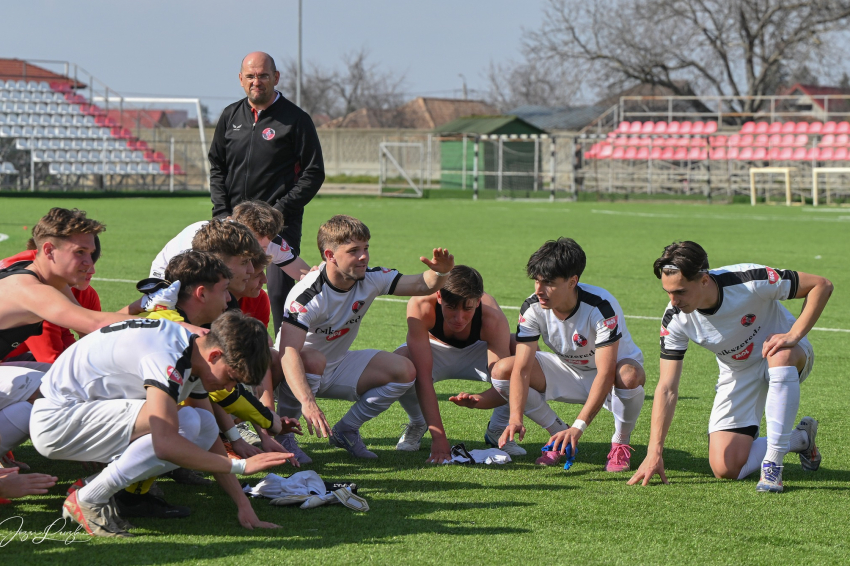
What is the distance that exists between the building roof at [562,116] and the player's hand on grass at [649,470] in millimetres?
49276

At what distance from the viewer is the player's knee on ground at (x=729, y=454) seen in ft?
15.1

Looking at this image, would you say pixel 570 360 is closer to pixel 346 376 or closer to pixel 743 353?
pixel 743 353

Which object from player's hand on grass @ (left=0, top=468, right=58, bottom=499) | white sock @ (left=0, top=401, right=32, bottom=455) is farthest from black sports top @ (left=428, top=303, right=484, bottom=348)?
player's hand on grass @ (left=0, top=468, right=58, bottom=499)

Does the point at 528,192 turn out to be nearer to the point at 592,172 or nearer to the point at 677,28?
the point at 592,172

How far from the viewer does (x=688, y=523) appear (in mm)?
3881

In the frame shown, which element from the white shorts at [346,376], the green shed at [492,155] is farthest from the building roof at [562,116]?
the white shorts at [346,376]

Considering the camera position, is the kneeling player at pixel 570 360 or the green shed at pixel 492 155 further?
the green shed at pixel 492 155

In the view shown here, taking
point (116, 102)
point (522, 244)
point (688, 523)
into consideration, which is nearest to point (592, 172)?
point (116, 102)

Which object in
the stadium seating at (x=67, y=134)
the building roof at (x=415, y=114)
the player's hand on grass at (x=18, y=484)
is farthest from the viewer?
the building roof at (x=415, y=114)

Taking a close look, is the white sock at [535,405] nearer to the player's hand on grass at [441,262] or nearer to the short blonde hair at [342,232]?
the player's hand on grass at [441,262]

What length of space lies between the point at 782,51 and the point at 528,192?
19.1m

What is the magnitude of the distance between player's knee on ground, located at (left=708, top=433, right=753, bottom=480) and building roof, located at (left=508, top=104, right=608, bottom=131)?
160ft

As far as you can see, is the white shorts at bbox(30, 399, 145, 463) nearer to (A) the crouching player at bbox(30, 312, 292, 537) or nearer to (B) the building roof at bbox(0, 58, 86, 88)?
(A) the crouching player at bbox(30, 312, 292, 537)

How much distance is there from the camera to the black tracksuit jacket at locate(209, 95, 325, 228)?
22.6 feet
